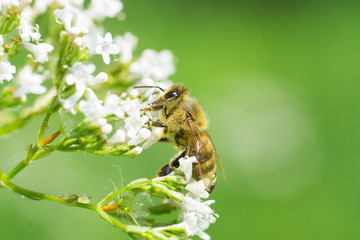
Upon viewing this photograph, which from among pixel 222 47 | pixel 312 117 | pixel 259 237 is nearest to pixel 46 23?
pixel 259 237

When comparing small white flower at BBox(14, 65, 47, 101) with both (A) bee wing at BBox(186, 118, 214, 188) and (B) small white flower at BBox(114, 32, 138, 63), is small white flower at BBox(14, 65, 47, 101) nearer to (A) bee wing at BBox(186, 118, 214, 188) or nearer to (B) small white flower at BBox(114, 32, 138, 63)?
(A) bee wing at BBox(186, 118, 214, 188)

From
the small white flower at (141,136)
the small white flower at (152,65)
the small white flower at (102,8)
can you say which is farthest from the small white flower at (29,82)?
the small white flower at (102,8)

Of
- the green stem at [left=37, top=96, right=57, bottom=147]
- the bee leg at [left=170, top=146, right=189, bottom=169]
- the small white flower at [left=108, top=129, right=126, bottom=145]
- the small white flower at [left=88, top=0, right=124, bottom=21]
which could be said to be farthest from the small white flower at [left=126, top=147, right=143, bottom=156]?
the small white flower at [left=88, top=0, right=124, bottom=21]

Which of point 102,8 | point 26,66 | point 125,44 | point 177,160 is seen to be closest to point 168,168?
point 177,160

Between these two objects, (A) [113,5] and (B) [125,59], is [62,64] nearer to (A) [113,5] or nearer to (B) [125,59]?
(B) [125,59]

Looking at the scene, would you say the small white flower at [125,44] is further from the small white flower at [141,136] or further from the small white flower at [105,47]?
the small white flower at [141,136]
